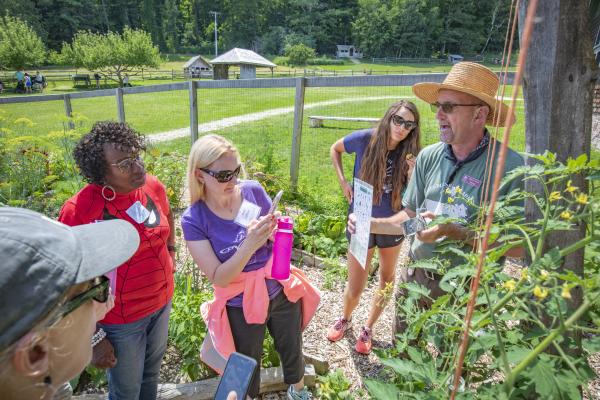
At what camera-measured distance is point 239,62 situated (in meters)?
34.3

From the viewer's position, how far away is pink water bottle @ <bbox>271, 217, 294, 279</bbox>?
1963mm

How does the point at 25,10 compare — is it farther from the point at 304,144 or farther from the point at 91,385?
the point at 91,385

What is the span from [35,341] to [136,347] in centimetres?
138

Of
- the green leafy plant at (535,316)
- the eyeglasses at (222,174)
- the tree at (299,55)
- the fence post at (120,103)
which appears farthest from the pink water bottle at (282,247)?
the tree at (299,55)

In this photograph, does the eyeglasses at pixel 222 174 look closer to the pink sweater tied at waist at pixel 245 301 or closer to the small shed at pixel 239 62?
the pink sweater tied at waist at pixel 245 301

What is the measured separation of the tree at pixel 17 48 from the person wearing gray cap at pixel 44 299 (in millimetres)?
43271

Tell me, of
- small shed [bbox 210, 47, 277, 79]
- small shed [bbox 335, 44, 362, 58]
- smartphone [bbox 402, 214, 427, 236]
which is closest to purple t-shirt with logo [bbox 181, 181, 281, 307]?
smartphone [bbox 402, 214, 427, 236]

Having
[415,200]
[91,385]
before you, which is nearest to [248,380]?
[415,200]

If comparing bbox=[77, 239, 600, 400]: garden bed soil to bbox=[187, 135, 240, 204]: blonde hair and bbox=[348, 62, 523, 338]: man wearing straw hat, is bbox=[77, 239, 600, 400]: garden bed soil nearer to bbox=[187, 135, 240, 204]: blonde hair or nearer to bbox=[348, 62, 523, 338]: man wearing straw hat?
bbox=[348, 62, 523, 338]: man wearing straw hat

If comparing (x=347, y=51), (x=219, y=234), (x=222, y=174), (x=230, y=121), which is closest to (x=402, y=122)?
(x=222, y=174)

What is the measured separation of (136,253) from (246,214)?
637mm

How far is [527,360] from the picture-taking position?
0.80 metres

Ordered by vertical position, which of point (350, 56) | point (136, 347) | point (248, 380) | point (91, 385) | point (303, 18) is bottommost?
point (91, 385)

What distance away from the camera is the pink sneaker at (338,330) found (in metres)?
3.12
